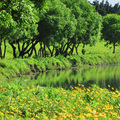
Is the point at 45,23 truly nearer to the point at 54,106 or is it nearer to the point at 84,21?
the point at 84,21

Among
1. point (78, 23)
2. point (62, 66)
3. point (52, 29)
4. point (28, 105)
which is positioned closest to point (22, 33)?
point (52, 29)

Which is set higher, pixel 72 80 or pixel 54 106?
pixel 54 106

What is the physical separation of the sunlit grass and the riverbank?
48.8ft

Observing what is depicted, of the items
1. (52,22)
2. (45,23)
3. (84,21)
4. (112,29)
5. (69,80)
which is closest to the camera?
(69,80)

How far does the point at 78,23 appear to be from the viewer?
52.9 meters

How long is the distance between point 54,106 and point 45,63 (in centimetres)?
2948

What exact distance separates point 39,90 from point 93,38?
46843 millimetres

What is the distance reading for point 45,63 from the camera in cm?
4038

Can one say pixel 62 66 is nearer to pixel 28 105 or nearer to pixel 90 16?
pixel 90 16

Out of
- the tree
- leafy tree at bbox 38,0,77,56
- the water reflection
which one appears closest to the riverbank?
the water reflection

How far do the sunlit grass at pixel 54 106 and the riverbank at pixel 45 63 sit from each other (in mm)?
14875

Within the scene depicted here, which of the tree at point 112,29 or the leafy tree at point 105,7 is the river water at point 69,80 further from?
the leafy tree at point 105,7

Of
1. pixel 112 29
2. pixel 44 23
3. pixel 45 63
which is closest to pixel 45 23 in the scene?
pixel 44 23

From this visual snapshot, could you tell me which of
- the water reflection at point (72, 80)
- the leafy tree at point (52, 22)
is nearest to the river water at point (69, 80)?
Result: the water reflection at point (72, 80)
